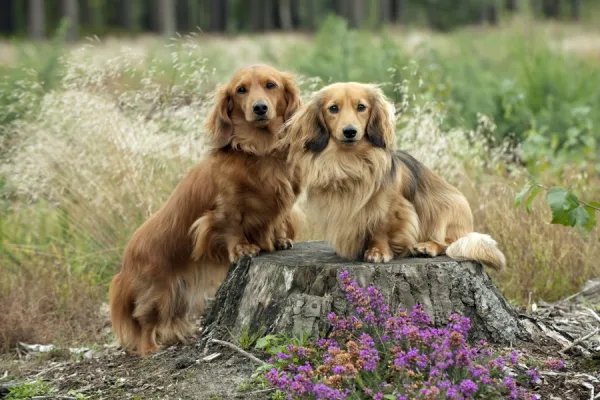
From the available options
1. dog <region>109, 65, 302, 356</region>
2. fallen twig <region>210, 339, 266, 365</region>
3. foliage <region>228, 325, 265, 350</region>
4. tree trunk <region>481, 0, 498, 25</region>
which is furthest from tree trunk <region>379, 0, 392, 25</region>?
fallen twig <region>210, 339, 266, 365</region>

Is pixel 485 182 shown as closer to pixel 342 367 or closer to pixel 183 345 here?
pixel 183 345

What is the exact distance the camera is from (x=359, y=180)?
163 inches

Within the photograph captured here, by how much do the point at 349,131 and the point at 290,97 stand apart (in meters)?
0.82

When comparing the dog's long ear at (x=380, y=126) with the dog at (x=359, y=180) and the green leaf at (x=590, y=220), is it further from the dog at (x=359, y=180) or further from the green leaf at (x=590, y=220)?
the green leaf at (x=590, y=220)

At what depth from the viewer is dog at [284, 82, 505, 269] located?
407 cm

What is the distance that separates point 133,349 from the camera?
490 centimetres

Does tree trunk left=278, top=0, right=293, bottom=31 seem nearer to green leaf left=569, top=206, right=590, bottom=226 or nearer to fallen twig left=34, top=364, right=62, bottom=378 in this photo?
fallen twig left=34, top=364, right=62, bottom=378

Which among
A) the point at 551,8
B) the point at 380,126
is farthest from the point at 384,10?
the point at 380,126

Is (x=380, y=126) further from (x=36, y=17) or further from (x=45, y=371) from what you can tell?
(x=36, y=17)

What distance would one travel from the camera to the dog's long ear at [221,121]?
462 centimetres

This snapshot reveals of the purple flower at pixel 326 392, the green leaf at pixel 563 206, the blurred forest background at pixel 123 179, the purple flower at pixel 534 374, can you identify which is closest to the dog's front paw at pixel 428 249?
the blurred forest background at pixel 123 179

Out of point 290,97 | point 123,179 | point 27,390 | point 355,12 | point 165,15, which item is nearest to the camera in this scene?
point 27,390

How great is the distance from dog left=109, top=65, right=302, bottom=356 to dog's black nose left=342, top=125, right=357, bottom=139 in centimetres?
67

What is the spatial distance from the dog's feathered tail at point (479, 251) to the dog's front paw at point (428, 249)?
0.51 ft
